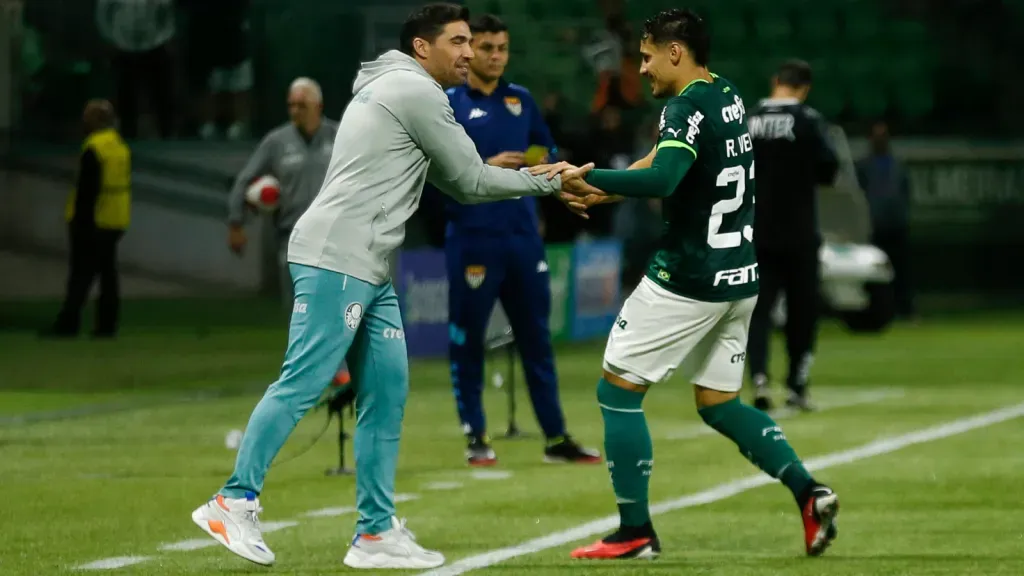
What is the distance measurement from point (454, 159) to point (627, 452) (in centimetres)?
128

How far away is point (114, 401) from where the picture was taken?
14.9m

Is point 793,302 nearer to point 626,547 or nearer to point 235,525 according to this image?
point 626,547

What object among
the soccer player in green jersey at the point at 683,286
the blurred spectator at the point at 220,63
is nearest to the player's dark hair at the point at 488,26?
the soccer player in green jersey at the point at 683,286

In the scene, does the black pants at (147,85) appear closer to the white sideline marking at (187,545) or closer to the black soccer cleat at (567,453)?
the black soccer cleat at (567,453)

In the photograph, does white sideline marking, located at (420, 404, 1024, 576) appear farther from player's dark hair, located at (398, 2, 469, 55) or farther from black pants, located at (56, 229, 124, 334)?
black pants, located at (56, 229, 124, 334)

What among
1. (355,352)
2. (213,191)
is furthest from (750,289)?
(213,191)

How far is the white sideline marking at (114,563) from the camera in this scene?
7.46 metres

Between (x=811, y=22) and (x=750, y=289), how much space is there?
73.1 ft

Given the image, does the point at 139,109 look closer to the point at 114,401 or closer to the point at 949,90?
the point at 949,90

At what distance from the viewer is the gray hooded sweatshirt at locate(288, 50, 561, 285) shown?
7297 mm

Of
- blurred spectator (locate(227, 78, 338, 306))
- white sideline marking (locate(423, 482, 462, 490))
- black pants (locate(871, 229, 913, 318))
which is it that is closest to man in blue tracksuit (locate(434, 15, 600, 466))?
white sideline marking (locate(423, 482, 462, 490))

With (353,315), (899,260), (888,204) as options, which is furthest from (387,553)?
(899,260)

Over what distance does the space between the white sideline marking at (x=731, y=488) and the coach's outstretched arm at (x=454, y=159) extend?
1.34 metres

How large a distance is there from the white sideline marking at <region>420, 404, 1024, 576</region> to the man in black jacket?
1413 millimetres
